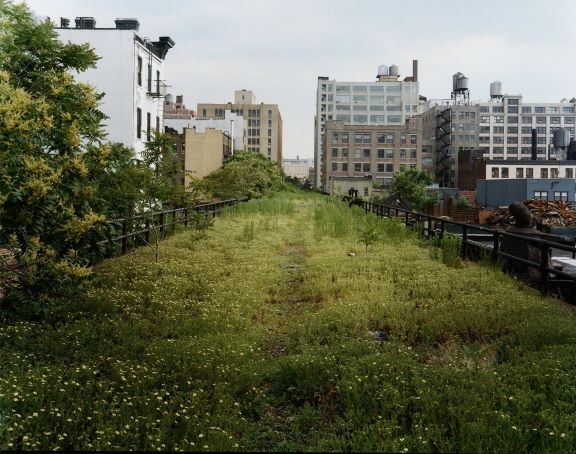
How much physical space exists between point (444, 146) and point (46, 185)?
132 m

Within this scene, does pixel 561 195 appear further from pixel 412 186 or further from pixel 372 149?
pixel 372 149

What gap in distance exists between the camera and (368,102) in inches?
6781

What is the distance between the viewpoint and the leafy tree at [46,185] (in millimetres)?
8430

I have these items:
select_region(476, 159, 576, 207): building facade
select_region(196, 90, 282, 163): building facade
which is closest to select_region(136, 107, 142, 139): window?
select_region(476, 159, 576, 207): building facade

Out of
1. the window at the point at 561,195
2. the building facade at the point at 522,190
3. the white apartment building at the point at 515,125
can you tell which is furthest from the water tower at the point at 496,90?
the window at the point at 561,195

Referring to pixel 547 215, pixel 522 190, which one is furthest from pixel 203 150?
pixel 547 215

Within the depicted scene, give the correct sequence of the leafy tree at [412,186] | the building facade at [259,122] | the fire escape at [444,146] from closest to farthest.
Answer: the leafy tree at [412,186]
the fire escape at [444,146]
the building facade at [259,122]

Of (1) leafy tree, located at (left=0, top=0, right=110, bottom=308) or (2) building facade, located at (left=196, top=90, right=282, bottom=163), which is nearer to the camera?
(1) leafy tree, located at (left=0, top=0, right=110, bottom=308)

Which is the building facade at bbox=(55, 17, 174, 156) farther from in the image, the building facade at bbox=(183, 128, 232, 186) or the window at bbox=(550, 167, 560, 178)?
the window at bbox=(550, 167, 560, 178)

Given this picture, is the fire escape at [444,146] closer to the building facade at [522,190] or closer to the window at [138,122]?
the building facade at [522,190]

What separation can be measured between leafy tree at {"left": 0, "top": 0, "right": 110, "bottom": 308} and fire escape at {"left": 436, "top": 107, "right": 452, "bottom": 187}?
4867 inches

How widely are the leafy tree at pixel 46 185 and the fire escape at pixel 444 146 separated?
12362 centimetres

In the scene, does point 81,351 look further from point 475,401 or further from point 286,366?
point 475,401

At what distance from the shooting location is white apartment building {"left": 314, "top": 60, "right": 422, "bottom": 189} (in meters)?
171
